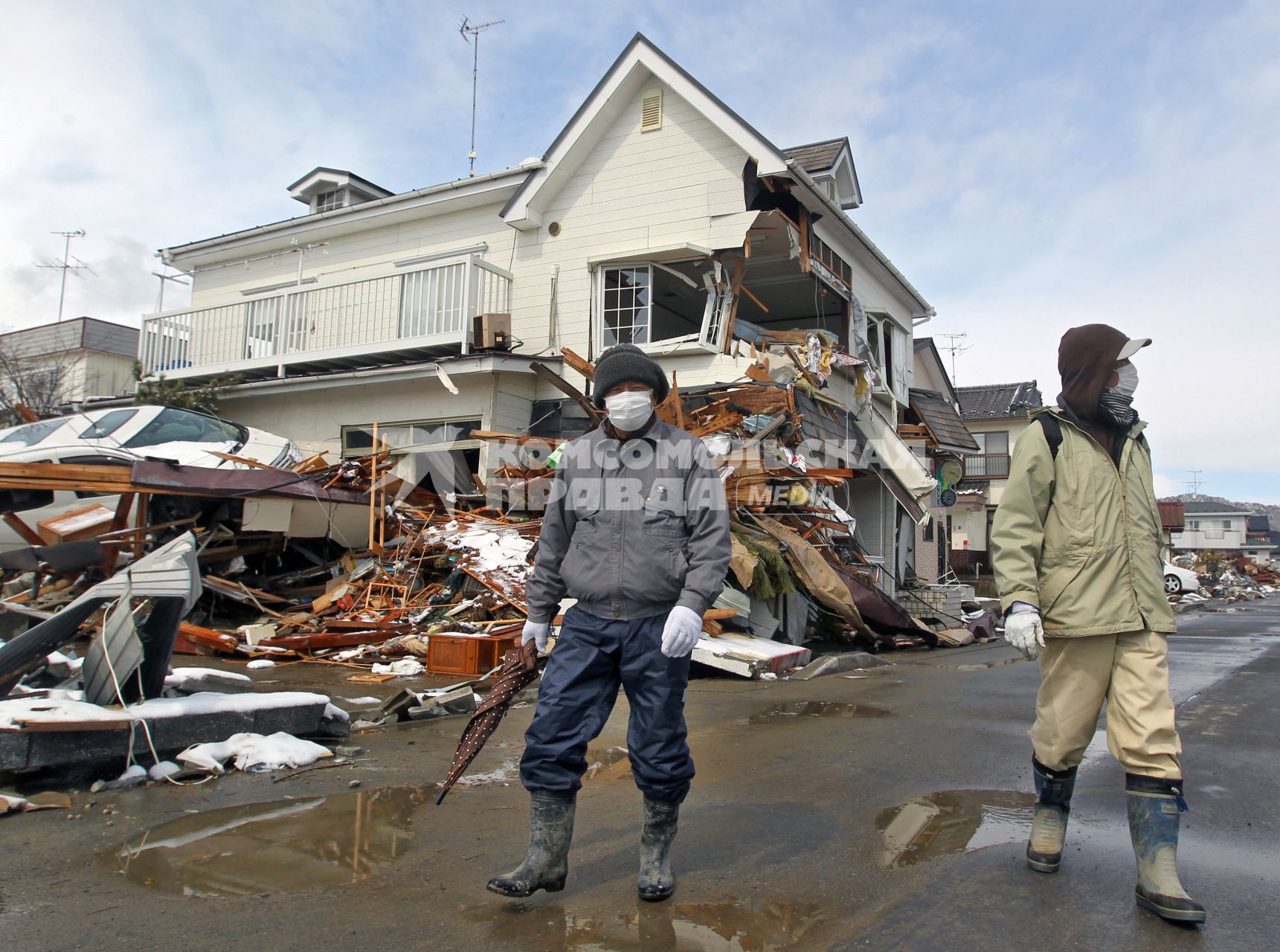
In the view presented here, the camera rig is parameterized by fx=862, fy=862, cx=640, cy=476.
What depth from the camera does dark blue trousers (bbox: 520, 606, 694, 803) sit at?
106 inches

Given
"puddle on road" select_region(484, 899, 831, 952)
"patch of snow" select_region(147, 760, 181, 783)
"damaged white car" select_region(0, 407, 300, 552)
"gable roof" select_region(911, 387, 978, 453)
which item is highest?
"gable roof" select_region(911, 387, 978, 453)

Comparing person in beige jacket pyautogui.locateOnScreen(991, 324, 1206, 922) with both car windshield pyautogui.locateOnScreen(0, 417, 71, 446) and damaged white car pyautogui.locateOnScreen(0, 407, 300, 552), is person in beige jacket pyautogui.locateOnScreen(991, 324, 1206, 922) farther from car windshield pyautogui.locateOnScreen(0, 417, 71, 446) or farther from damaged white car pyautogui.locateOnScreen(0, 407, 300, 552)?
car windshield pyautogui.locateOnScreen(0, 417, 71, 446)

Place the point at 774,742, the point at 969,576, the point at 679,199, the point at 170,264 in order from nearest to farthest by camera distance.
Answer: the point at 774,742
the point at 679,199
the point at 170,264
the point at 969,576

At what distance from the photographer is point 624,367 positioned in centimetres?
300

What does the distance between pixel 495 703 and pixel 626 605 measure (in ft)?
2.30

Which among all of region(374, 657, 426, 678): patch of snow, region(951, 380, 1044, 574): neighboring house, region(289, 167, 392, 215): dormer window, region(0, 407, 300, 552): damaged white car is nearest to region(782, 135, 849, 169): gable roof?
region(289, 167, 392, 215): dormer window

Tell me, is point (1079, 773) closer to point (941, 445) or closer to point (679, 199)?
point (679, 199)

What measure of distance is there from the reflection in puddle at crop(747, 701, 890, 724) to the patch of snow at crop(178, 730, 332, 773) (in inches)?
106

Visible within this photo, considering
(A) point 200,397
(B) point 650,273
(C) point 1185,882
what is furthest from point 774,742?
(A) point 200,397

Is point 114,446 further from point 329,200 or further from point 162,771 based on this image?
point 329,200

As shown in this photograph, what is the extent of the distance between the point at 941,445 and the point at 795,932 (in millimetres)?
17794

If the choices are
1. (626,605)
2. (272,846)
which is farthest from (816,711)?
(272,846)

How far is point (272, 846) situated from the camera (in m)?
3.04

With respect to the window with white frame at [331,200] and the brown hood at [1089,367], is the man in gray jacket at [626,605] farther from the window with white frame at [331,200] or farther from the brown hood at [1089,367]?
the window with white frame at [331,200]
